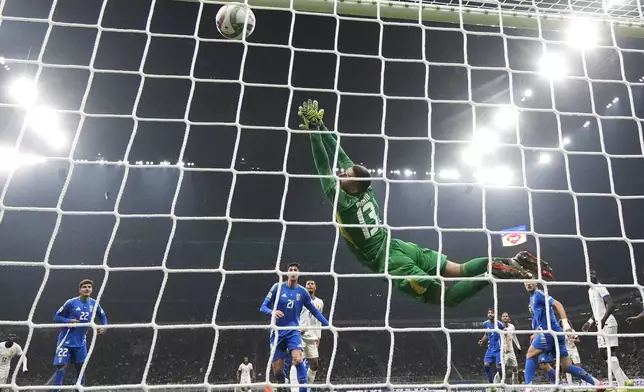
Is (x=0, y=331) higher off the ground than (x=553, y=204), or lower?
lower

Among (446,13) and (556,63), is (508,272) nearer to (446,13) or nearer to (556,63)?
(446,13)

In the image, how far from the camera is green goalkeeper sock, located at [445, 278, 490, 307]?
2941 millimetres

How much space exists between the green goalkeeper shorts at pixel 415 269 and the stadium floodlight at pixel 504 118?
9.22 metres

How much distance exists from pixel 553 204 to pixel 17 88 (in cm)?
1508

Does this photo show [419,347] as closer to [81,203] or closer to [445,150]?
[445,150]

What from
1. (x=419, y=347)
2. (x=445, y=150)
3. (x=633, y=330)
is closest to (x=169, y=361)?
(x=419, y=347)

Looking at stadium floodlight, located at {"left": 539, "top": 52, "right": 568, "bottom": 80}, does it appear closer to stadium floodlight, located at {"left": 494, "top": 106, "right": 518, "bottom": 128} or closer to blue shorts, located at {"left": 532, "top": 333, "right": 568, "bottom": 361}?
stadium floodlight, located at {"left": 494, "top": 106, "right": 518, "bottom": 128}

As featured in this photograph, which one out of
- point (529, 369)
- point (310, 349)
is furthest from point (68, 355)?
point (529, 369)

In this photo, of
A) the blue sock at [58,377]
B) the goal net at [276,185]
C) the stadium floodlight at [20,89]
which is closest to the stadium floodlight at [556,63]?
the goal net at [276,185]

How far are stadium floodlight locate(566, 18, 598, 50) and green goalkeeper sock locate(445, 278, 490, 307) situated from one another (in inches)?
67.7

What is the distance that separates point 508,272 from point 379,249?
0.84 metres

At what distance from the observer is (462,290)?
2.98 metres

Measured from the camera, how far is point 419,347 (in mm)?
16156

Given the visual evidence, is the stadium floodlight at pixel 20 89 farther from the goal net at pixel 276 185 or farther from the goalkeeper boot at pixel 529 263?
the goalkeeper boot at pixel 529 263
